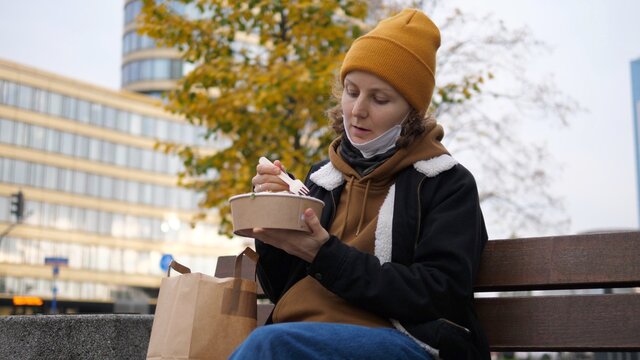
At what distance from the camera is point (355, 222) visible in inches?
116

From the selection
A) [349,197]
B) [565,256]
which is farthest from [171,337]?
[565,256]

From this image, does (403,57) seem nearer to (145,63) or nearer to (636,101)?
(636,101)

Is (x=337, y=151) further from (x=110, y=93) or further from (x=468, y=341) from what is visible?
(x=110, y=93)

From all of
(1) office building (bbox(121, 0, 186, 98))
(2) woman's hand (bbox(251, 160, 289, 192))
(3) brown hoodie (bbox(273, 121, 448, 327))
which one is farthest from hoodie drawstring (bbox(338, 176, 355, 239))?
(1) office building (bbox(121, 0, 186, 98))

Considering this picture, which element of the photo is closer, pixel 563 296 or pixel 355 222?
pixel 355 222

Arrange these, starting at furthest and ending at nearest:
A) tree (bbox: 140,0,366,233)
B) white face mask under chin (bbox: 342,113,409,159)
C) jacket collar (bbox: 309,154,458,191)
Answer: tree (bbox: 140,0,366,233) → white face mask under chin (bbox: 342,113,409,159) → jacket collar (bbox: 309,154,458,191)

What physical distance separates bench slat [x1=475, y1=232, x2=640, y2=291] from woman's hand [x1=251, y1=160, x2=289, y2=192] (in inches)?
33.7

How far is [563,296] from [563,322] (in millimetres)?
87

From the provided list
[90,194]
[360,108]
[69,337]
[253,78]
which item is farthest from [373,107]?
[90,194]

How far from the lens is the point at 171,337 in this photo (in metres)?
2.83

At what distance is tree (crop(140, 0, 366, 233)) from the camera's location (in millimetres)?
11711

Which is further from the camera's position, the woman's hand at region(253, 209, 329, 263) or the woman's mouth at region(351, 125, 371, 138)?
the woman's mouth at region(351, 125, 371, 138)

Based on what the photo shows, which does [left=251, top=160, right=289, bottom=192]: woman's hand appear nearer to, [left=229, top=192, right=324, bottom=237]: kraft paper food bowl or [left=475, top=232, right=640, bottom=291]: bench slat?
[left=229, top=192, right=324, bottom=237]: kraft paper food bowl

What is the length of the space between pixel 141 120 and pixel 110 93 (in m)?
3.27
